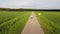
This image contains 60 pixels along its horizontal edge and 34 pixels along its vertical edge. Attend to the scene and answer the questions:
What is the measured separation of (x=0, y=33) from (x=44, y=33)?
10.2ft

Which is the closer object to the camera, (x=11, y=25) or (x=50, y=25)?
(x=11, y=25)

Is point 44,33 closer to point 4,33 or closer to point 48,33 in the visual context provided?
point 48,33

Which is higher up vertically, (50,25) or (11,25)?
(11,25)

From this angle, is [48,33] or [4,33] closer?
[4,33]

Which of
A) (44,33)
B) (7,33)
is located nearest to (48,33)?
(44,33)

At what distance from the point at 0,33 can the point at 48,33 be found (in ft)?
11.0

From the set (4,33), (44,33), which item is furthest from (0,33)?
(44,33)

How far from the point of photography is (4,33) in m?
10.7

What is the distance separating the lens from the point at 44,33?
11539 mm

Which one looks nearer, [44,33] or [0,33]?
[0,33]

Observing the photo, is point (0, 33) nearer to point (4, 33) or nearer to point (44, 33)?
point (4, 33)

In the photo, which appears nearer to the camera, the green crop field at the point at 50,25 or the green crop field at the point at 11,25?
the green crop field at the point at 11,25

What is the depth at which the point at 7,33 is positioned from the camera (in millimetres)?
10734

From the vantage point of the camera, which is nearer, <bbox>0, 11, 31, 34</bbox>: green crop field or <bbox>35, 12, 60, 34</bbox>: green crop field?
<bbox>0, 11, 31, 34</bbox>: green crop field
